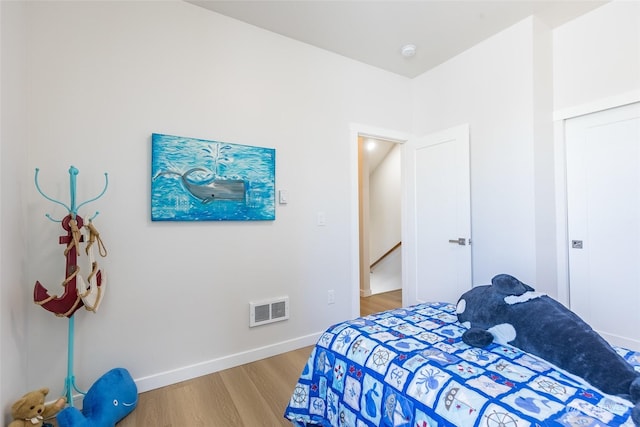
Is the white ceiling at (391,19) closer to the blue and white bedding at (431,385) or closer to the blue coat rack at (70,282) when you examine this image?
the blue coat rack at (70,282)

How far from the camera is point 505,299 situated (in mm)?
1507

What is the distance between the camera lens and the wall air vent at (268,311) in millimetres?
2352

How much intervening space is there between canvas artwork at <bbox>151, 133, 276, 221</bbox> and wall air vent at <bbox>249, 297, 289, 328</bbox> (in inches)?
27.4

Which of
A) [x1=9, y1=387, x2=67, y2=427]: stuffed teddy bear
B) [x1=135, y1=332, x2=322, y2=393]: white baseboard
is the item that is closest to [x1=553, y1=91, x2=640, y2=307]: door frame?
[x1=135, y1=332, x2=322, y2=393]: white baseboard

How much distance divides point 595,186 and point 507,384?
7.00 ft

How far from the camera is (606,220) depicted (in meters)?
2.28

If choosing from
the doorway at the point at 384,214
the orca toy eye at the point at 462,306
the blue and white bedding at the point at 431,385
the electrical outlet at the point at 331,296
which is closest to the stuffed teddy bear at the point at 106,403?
the blue and white bedding at the point at 431,385

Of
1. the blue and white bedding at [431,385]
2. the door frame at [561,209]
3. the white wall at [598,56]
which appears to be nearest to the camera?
the blue and white bedding at [431,385]

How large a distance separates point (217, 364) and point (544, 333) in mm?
2072

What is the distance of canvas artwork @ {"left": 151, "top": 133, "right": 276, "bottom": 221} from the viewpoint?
78.7 inches

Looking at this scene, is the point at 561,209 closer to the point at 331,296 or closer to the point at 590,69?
the point at 590,69

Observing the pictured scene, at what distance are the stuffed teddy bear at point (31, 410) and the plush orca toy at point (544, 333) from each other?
2.06m

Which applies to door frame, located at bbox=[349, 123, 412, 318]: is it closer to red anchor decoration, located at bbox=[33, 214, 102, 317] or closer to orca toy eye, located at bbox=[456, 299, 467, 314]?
orca toy eye, located at bbox=[456, 299, 467, 314]

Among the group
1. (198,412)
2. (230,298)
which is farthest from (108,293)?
(198,412)
